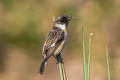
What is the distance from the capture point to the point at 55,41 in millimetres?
6621

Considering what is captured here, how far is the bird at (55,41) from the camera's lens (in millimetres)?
6273

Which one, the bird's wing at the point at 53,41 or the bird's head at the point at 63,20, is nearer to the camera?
the bird's wing at the point at 53,41

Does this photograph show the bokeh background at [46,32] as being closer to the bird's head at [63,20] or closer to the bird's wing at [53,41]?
the bird's head at [63,20]

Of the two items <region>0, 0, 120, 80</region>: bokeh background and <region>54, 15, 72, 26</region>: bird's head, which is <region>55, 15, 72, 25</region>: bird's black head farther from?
<region>0, 0, 120, 80</region>: bokeh background

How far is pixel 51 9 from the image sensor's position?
12.9 meters

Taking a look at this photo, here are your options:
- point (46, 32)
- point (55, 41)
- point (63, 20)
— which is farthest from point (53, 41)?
point (46, 32)

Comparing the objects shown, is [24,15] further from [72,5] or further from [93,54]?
[93,54]

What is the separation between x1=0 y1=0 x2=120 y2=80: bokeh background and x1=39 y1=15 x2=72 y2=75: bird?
3706 millimetres

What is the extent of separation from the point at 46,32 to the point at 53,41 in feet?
18.1

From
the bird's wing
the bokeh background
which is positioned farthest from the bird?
the bokeh background

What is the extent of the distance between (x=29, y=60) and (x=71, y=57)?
3.23 feet

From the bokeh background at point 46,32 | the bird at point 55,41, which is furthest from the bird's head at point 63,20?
the bokeh background at point 46,32

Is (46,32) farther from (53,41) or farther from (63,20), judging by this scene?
(53,41)

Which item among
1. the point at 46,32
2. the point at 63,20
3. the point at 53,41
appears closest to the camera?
the point at 53,41
